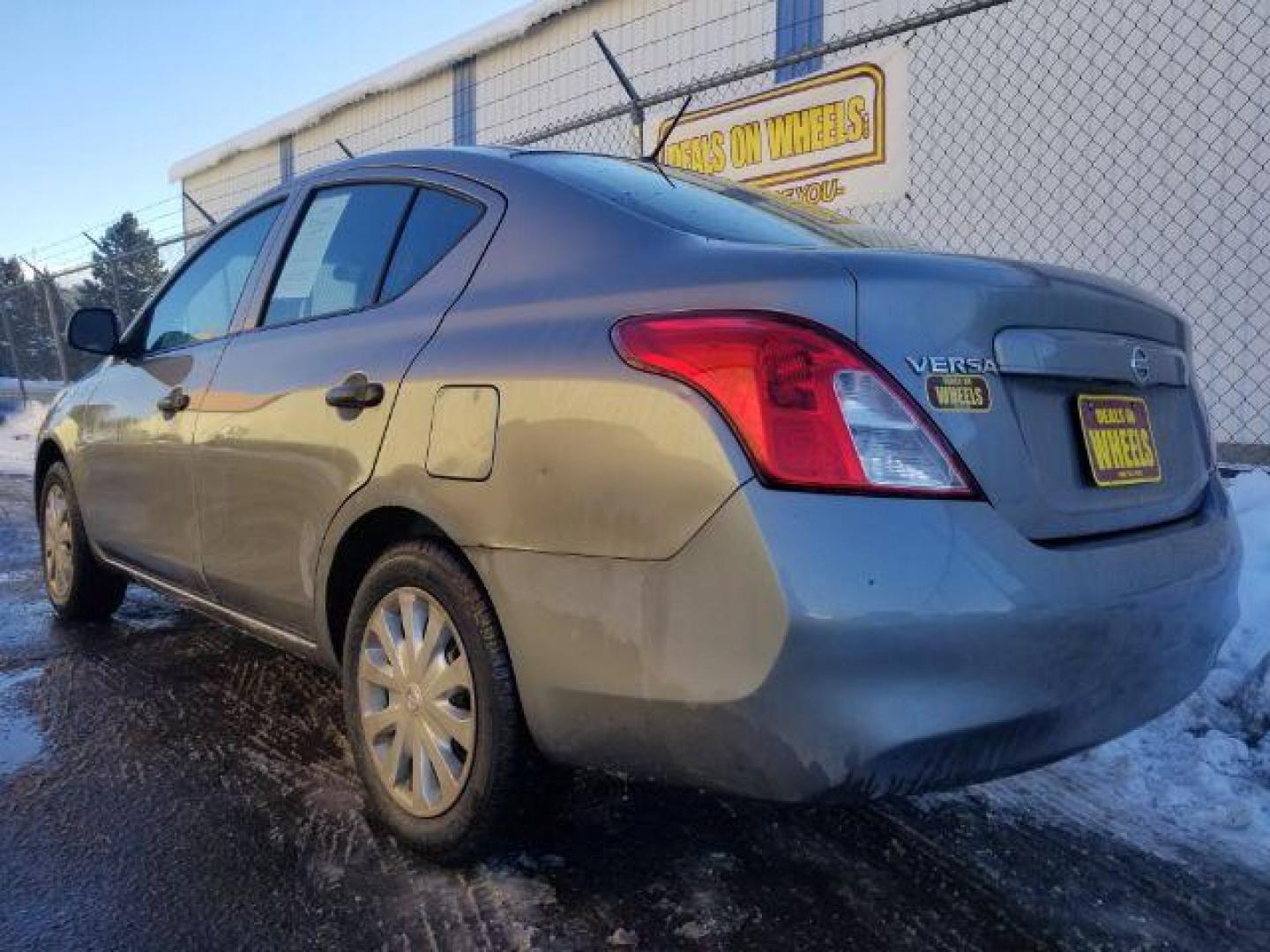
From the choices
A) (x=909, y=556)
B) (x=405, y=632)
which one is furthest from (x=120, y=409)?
(x=909, y=556)

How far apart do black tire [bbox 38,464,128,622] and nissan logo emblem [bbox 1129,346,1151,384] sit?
372 centimetres

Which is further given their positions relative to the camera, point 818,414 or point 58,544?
point 58,544

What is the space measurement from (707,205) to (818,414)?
38.4 inches

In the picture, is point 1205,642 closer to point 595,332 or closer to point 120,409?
point 595,332

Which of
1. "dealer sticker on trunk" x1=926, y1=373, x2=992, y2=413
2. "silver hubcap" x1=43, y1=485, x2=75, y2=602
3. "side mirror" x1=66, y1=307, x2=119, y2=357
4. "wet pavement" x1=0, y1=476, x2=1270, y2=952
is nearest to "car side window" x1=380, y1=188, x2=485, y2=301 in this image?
"dealer sticker on trunk" x1=926, y1=373, x2=992, y2=413

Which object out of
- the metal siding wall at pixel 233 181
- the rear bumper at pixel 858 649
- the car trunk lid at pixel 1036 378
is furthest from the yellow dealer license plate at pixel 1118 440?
the metal siding wall at pixel 233 181

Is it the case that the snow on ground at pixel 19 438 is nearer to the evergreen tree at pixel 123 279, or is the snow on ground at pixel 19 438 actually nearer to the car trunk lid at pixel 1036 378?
the evergreen tree at pixel 123 279

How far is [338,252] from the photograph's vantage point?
2865 mm

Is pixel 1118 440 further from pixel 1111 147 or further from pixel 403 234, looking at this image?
pixel 1111 147

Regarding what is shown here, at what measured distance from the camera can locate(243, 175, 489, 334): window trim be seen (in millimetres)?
2488

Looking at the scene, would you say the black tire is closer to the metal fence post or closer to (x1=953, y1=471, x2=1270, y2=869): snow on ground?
(x1=953, y1=471, x2=1270, y2=869): snow on ground

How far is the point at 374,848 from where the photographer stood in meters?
2.36

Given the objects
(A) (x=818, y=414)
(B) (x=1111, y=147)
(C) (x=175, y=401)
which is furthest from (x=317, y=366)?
(B) (x=1111, y=147)

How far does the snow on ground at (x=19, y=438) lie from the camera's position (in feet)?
36.3
